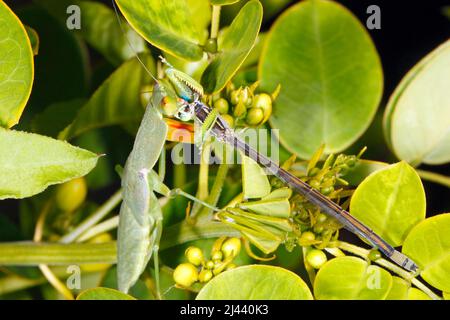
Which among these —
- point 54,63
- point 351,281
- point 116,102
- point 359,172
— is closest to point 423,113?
point 359,172

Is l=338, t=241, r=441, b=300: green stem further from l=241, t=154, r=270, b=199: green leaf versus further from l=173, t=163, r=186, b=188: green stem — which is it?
l=173, t=163, r=186, b=188: green stem

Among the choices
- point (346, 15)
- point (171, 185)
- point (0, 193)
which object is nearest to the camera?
point (0, 193)

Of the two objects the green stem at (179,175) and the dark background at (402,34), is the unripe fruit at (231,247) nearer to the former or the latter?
the green stem at (179,175)

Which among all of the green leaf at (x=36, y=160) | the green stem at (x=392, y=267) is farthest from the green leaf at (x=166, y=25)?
the green stem at (x=392, y=267)


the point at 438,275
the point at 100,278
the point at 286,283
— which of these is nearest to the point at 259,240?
the point at 286,283

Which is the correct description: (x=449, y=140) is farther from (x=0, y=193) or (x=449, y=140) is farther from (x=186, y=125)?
(x=0, y=193)

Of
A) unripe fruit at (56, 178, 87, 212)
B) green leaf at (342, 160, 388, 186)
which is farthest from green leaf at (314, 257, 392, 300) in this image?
unripe fruit at (56, 178, 87, 212)
